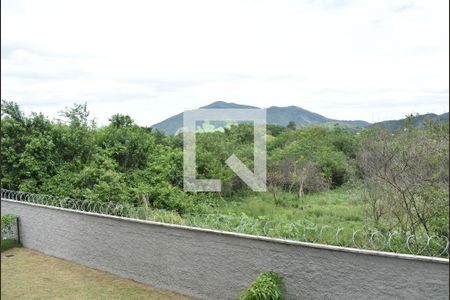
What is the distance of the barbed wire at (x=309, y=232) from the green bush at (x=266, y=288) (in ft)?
1.84

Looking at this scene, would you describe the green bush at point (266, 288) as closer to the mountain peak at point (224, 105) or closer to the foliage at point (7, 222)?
the foliage at point (7, 222)

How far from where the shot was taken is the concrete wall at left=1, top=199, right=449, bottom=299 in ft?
13.6

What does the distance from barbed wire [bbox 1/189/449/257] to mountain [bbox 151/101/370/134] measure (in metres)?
7.69

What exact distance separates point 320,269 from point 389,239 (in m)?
0.89

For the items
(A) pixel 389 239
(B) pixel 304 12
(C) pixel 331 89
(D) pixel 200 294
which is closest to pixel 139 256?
(D) pixel 200 294

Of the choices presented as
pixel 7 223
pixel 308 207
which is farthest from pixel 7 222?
pixel 308 207

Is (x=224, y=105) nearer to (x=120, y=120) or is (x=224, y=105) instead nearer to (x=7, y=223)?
(x=120, y=120)

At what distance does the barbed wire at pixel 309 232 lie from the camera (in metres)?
4.36

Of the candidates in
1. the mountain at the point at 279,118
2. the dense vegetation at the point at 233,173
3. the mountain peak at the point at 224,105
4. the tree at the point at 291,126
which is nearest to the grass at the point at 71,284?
the dense vegetation at the point at 233,173

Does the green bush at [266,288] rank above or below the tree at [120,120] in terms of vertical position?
below

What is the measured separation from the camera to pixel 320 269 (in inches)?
185

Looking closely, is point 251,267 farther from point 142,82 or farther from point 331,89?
point 331,89

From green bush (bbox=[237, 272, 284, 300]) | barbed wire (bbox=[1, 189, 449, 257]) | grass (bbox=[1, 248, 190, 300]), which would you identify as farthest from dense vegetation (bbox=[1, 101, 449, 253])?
grass (bbox=[1, 248, 190, 300])

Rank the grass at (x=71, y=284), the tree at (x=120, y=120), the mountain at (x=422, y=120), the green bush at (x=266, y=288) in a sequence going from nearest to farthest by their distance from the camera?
the green bush at (x=266, y=288)
the grass at (x=71, y=284)
the mountain at (x=422, y=120)
the tree at (x=120, y=120)
